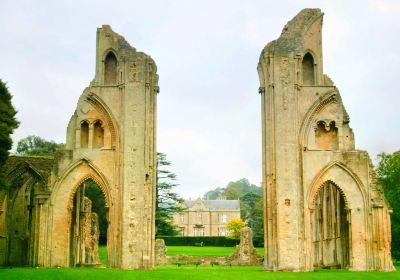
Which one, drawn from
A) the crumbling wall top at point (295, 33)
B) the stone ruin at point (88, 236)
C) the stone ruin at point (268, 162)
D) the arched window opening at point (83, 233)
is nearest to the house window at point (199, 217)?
the arched window opening at point (83, 233)

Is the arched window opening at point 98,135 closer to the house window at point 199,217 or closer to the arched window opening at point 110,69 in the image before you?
the arched window opening at point 110,69

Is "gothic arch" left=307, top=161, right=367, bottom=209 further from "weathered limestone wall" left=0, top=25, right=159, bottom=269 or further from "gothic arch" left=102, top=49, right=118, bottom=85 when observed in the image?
"gothic arch" left=102, top=49, right=118, bottom=85

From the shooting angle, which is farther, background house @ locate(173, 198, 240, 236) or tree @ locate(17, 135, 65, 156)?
background house @ locate(173, 198, 240, 236)

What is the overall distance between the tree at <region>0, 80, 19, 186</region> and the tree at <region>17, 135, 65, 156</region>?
3348 cm

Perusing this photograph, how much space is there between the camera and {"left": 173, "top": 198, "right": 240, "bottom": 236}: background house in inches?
3637

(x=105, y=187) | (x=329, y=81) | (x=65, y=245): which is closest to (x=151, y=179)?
(x=105, y=187)

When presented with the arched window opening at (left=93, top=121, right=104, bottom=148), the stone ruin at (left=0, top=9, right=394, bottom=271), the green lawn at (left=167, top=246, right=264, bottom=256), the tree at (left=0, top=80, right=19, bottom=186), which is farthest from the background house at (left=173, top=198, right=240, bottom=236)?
the tree at (left=0, top=80, right=19, bottom=186)

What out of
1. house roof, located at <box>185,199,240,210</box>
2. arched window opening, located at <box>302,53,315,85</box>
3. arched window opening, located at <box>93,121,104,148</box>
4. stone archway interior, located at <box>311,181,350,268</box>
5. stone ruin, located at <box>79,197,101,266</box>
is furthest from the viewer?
house roof, located at <box>185,199,240,210</box>

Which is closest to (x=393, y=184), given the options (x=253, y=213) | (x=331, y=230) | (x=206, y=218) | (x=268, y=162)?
(x=331, y=230)

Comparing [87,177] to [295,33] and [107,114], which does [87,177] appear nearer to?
[107,114]

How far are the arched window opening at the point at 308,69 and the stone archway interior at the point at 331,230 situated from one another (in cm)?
483

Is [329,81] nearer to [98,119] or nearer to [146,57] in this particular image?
[146,57]

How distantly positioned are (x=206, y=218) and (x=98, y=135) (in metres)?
66.5

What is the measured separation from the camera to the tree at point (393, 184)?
37875 mm
